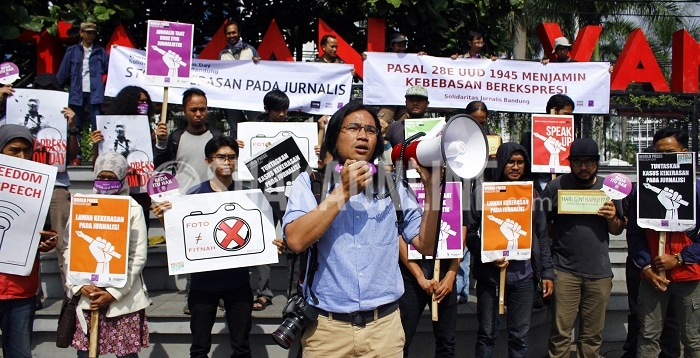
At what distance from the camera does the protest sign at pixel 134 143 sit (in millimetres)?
5992

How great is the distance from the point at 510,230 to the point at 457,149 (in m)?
2.47

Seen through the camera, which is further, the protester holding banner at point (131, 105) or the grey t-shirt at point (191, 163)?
the protester holding banner at point (131, 105)

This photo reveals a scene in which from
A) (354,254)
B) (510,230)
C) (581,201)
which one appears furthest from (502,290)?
(354,254)


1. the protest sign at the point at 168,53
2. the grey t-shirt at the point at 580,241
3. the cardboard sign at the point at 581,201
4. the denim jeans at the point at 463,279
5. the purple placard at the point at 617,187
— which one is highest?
the protest sign at the point at 168,53

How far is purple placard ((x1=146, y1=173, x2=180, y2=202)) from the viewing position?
479cm

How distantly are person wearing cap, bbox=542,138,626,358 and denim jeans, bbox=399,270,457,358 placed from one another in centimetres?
99

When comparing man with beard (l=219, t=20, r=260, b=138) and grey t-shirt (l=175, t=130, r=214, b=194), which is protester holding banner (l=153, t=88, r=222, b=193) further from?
man with beard (l=219, t=20, r=260, b=138)

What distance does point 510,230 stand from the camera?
16.7ft

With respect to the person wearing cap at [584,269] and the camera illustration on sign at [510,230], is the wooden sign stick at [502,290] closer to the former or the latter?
the camera illustration on sign at [510,230]

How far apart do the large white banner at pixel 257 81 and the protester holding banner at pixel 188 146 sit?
8.12 ft

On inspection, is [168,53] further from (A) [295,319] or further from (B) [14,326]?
(A) [295,319]

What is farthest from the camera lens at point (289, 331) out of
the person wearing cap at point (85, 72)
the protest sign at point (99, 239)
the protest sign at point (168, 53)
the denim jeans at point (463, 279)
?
the person wearing cap at point (85, 72)

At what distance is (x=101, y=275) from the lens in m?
4.55

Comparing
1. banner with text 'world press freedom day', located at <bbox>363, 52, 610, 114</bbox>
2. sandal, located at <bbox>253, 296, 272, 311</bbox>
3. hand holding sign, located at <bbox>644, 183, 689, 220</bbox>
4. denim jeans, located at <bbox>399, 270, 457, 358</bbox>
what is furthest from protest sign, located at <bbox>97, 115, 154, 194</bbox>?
hand holding sign, located at <bbox>644, 183, 689, 220</bbox>
